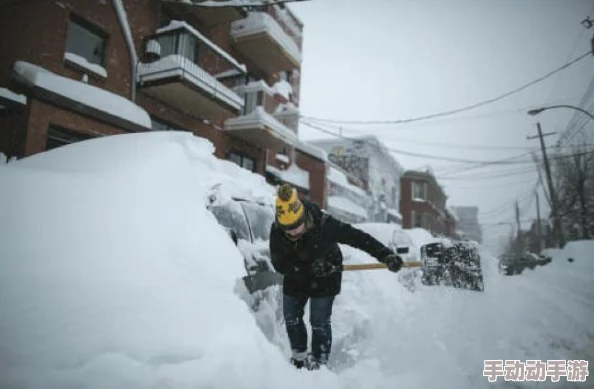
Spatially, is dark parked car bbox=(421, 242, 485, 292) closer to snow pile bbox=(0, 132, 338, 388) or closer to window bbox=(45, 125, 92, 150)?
snow pile bbox=(0, 132, 338, 388)

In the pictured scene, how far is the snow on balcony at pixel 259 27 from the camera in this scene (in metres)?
13.1

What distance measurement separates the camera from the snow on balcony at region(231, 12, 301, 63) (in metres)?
13.1

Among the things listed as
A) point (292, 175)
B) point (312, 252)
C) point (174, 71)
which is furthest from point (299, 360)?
point (292, 175)

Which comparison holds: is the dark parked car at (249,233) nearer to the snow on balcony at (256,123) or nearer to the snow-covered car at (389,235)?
the snow-covered car at (389,235)

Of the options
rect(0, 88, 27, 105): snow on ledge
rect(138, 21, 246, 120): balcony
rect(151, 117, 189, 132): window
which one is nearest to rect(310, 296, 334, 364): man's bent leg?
rect(0, 88, 27, 105): snow on ledge

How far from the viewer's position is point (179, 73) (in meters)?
9.48

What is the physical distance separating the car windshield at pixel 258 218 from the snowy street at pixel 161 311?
0.80 feet

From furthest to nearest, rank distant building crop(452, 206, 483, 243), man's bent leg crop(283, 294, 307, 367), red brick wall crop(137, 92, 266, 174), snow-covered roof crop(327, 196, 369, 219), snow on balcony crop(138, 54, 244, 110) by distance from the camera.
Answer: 1. distant building crop(452, 206, 483, 243)
2. snow-covered roof crop(327, 196, 369, 219)
3. red brick wall crop(137, 92, 266, 174)
4. snow on balcony crop(138, 54, 244, 110)
5. man's bent leg crop(283, 294, 307, 367)

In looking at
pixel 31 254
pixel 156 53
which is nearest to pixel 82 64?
pixel 156 53

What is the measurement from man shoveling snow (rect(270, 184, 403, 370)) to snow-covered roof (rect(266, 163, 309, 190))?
12761 millimetres

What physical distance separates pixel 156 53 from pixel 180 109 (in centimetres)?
189

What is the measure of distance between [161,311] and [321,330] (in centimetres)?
135

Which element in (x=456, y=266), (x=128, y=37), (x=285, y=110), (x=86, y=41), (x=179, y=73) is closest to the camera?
(x=456, y=266)

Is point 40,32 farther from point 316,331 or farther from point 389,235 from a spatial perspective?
point 389,235
